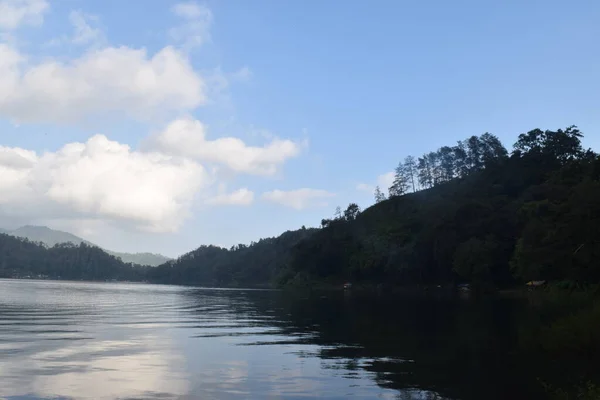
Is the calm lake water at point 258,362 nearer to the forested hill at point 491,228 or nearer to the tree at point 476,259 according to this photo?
the forested hill at point 491,228

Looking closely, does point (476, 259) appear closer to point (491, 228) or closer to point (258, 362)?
point (491, 228)

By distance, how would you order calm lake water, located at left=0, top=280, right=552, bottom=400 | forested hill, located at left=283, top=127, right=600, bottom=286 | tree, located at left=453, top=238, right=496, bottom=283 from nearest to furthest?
calm lake water, located at left=0, top=280, right=552, bottom=400 < forested hill, located at left=283, top=127, right=600, bottom=286 < tree, located at left=453, top=238, right=496, bottom=283

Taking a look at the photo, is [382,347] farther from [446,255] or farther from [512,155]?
[512,155]

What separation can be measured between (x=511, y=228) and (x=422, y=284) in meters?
31.8

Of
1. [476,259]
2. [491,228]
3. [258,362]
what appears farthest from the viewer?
[491,228]

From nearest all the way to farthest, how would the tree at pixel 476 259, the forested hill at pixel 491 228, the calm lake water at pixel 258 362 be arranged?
the calm lake water at pixel 258 362, the forested hill at pixel 491 228, the tree at pixel 476 259

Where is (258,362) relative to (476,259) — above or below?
below

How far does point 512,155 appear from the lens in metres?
186

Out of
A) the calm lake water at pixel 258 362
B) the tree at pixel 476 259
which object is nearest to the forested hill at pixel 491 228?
the tree at pixel 476 259

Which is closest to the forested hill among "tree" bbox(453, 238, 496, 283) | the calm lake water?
"tree" bbox(453, 238, 496, 283)

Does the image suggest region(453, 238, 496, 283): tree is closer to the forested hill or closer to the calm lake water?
the forested hill

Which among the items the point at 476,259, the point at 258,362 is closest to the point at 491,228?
the point at 476,259

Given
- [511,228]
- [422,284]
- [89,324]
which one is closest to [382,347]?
[89,324]

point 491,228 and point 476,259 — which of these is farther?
point 491,228
